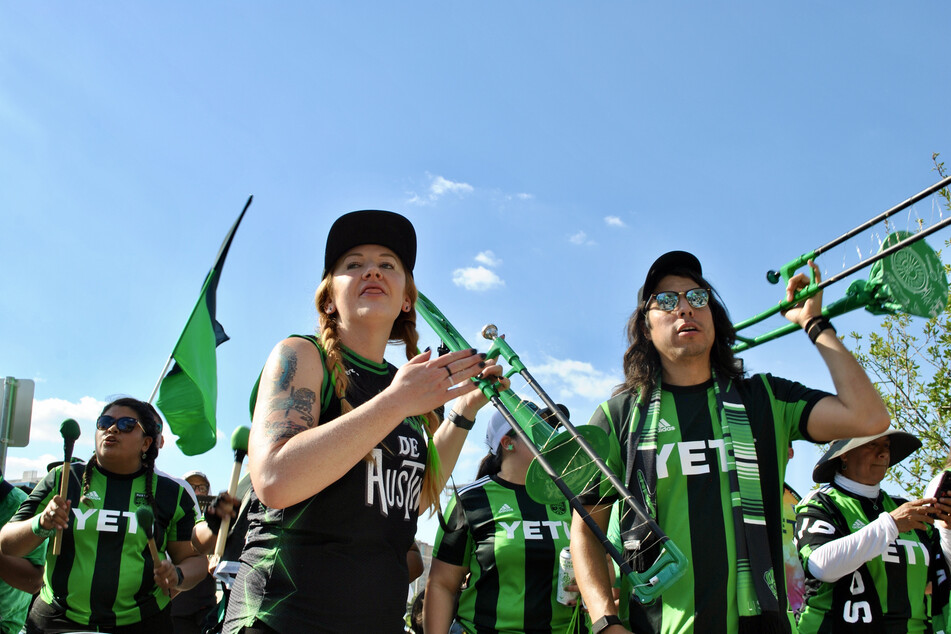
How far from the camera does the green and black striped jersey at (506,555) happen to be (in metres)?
4.80

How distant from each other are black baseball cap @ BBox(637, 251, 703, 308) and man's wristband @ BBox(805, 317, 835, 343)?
1.79 ft

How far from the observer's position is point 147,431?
20.0 ft

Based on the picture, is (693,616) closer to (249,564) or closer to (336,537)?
(336,537)

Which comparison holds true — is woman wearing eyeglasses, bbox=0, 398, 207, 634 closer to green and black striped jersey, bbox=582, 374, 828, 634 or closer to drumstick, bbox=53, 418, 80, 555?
drumstick, bbox=53, 418, 80, 555

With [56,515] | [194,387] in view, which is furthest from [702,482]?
[194,387]

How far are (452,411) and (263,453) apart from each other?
119 centimetres

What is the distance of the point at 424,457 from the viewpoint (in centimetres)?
285

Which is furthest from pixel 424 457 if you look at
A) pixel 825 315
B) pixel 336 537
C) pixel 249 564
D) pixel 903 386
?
pixel 903 386

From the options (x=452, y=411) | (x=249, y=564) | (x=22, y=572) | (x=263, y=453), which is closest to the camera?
(x=263, y=453)

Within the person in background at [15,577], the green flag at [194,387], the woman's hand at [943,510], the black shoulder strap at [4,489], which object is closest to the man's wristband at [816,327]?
the woman's hand at [943,510]

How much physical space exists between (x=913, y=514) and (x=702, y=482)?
9.46 ft

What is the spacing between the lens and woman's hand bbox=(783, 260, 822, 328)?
11.4 feet

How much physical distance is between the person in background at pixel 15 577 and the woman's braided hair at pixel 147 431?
0.72 metres

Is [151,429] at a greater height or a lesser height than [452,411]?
greater
